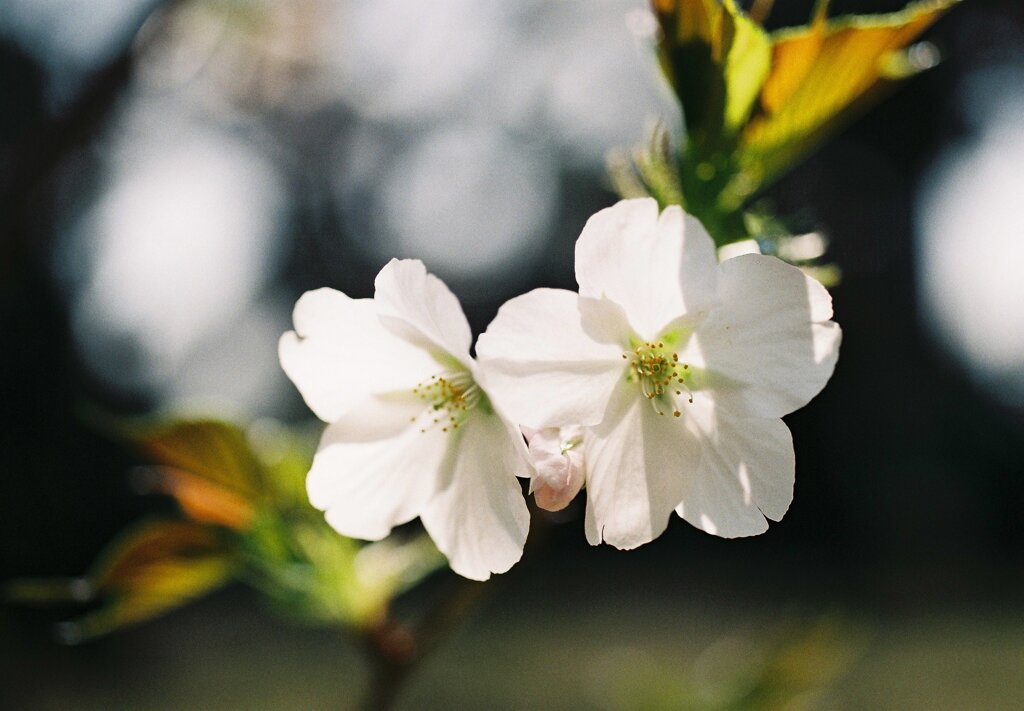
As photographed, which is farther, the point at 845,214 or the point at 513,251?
the point at 513,251

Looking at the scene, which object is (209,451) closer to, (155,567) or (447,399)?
(155,567)

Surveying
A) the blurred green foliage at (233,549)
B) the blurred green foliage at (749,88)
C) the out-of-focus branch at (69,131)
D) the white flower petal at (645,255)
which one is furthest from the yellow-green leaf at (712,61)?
the out-of-focus branch at (69,131)

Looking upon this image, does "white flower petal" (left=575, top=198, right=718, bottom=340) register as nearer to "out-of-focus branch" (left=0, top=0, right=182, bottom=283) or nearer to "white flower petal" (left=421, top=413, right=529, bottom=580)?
"white flower petal" (left=421, top=413, right=529, bottom=580)

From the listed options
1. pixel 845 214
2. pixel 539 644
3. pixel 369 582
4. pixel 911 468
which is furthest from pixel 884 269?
pixel 369 582

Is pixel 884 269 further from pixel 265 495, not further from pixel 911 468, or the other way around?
pixel 265 495

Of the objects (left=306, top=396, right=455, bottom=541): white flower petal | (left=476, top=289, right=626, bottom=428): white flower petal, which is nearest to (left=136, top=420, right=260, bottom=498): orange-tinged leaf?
(left=306, top=396, right=455, bottom=541): white flower petal

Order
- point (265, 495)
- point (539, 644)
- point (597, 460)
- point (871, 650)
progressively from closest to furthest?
1. point (597, 460)
2. point (265, 495)
3. point (871, 650)
4. point (539, 644)

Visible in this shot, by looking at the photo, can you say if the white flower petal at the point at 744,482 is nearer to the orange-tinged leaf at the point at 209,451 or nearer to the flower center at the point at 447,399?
the flower center at the point at 447,399
